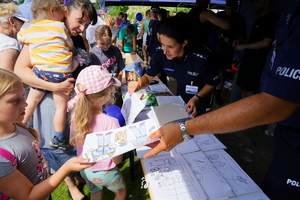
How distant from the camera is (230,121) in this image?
0.84 meters

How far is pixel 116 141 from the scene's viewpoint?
1.07 meters

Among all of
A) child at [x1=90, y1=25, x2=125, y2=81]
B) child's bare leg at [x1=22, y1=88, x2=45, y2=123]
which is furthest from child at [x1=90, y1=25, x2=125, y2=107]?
child's bare leg at [x1=22, y1=88, x2=45, y2=123]

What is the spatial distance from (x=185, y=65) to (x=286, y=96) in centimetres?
130

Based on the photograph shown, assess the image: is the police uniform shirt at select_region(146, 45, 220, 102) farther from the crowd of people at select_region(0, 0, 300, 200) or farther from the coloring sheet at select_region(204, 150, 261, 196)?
the coloring sheet at select_region(204, 150, 261, 196)

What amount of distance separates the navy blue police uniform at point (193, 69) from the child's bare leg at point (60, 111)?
3.39 feet

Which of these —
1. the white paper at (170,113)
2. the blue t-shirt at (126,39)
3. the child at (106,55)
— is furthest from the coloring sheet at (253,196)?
the blue t-shirt at (126,39)

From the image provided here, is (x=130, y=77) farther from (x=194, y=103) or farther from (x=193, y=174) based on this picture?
(x=193, y=174)

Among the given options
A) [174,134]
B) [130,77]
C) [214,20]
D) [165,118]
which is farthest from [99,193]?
[214,20]

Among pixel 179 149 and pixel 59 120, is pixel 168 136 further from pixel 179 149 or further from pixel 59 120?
pixel 59 120

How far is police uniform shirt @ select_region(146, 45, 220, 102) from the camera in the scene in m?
1.87

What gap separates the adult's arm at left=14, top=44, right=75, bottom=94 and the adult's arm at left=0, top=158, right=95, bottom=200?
0.78 m

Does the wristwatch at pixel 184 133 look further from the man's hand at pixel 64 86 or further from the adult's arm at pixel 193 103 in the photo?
the man's hand at pixel 64 86

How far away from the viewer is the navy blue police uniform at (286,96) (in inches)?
28.4

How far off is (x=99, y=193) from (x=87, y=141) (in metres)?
0.85
